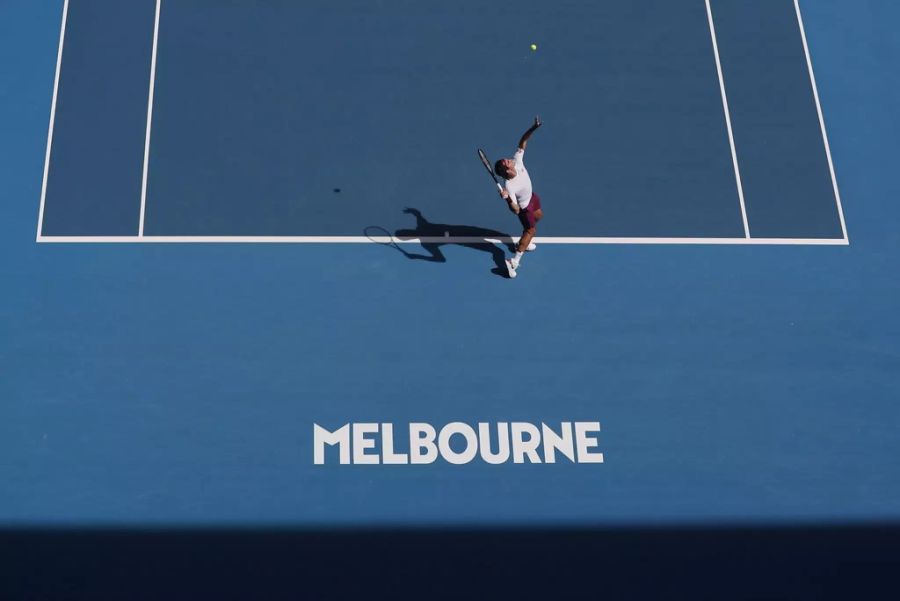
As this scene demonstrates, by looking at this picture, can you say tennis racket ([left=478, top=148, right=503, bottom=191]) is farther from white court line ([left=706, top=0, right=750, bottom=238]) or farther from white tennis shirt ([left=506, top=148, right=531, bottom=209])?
white court line ([left=706, top=0, right=750, bottom=238])

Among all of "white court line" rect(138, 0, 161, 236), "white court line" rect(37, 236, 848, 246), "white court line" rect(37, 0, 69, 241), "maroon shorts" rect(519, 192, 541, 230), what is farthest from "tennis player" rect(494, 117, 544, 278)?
"white court line" rect(37, 0, 69, 241)

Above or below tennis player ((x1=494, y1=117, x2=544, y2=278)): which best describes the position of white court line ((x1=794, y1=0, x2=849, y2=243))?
above

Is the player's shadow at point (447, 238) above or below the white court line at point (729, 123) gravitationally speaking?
below

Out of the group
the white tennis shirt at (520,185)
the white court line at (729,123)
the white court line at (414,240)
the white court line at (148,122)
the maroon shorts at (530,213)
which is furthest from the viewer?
the white court line at (729,123)

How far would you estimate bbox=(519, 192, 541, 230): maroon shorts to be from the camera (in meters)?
16.9

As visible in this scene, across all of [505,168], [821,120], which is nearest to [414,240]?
[505,168]

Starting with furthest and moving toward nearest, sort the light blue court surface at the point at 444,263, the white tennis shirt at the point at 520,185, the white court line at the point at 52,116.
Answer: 1. the white court line at the point at 52,116
2. the white tennis shirt at the point at 520,185
3. the light blue court surface at the point at 444,263

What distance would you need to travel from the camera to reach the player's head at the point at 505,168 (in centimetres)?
1622

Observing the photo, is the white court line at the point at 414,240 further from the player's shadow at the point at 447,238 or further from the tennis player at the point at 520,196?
the tennis player at the point at 520,196

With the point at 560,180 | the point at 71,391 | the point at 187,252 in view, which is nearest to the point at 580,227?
the point at 560,180

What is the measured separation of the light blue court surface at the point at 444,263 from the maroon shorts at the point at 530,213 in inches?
28.8

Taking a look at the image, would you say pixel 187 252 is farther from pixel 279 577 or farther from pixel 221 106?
pixel 279 577

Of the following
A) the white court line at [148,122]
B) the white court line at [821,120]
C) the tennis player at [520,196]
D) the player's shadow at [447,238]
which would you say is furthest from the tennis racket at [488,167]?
the white court line at [821,120]

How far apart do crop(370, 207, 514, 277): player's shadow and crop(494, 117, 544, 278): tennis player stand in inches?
17.1
